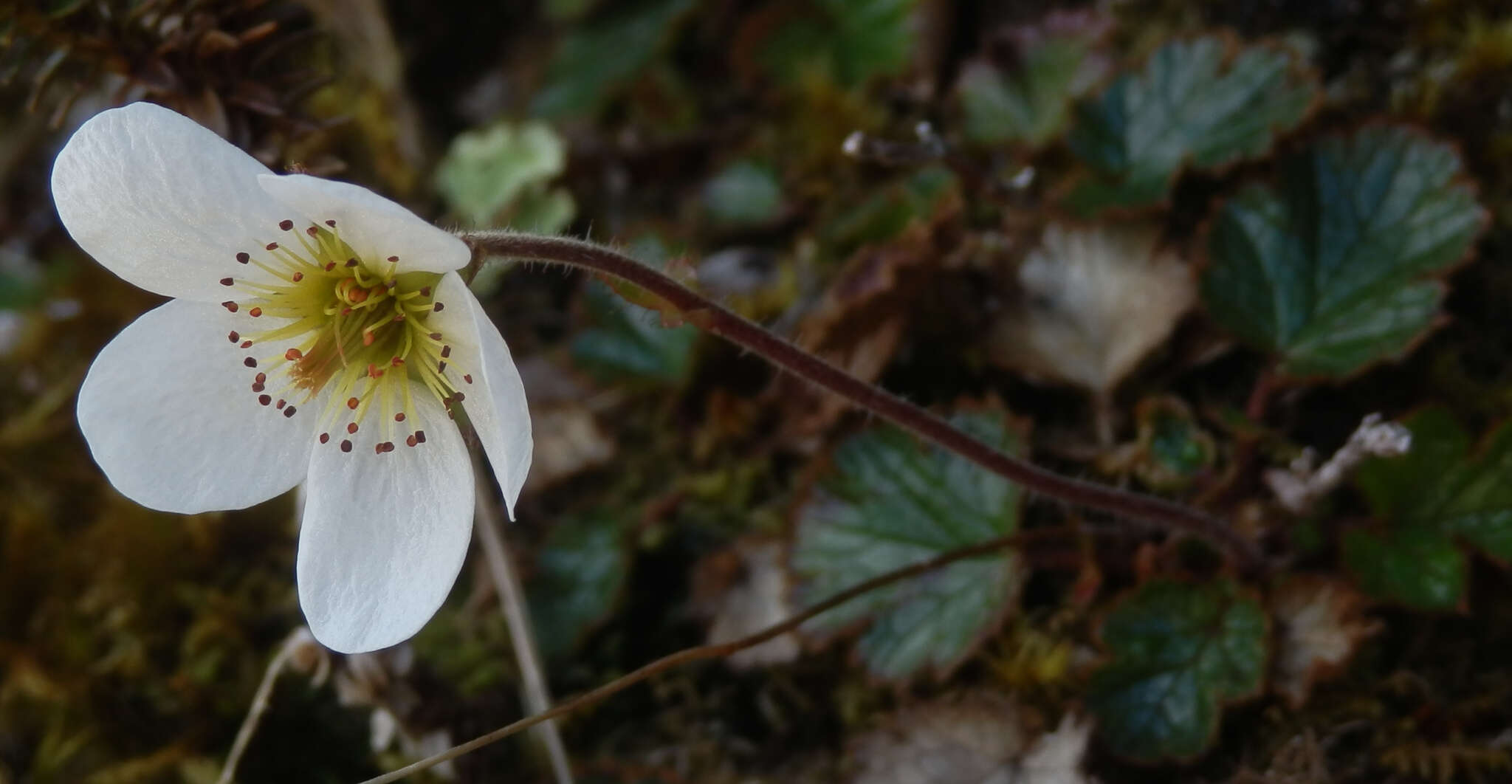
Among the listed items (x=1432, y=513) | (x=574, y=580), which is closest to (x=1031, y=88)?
(x=1432, y=513)

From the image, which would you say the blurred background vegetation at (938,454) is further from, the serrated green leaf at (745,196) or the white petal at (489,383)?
the white petal at (489,383)

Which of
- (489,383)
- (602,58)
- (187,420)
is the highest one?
(602,58)

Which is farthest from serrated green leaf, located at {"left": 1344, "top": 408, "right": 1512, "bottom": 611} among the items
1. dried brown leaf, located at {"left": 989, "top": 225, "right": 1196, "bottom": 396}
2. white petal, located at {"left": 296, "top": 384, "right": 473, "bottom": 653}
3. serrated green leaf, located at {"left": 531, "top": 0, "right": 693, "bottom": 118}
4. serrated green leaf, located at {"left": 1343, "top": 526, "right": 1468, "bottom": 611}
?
serrated green leaf, located at {"left": 531, "top": 0, "right": 693, "bottom": 118}

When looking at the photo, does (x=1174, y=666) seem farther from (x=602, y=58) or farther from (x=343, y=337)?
(x=602, y=58)

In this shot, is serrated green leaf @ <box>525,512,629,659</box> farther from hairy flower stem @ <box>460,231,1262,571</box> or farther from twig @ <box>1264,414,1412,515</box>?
twig @ <box>1264,414,1412,515</box>

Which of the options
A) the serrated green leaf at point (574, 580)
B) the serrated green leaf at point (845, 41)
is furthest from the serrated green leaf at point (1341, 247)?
the serrated green leaf at point (574, 580)
